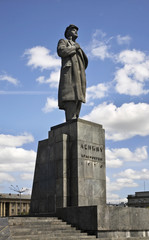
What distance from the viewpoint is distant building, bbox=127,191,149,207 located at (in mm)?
91094

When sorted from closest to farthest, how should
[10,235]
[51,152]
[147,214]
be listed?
[10,235], [147,214], [51,152]

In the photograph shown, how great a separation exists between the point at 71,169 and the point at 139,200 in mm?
80666

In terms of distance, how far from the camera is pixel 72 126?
17.4 m

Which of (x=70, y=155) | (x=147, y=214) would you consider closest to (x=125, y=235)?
(x=147, y=214)

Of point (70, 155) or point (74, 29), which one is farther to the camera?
point (74, 29)

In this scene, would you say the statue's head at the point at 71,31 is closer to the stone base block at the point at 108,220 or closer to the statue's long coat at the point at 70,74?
the statue's long coat at the point at 70,74

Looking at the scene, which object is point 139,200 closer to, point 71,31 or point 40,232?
point 71,31

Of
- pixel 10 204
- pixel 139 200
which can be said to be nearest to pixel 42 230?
pixel 139 200

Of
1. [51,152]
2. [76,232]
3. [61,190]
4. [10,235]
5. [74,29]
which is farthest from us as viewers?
[74,29]

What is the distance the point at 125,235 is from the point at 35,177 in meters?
6.28

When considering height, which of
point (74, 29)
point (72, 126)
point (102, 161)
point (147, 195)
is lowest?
point (147, 195)

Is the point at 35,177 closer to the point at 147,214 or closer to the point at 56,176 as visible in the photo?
the point at 56,176

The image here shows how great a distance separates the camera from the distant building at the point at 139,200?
299ft

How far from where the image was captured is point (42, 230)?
494 inches
